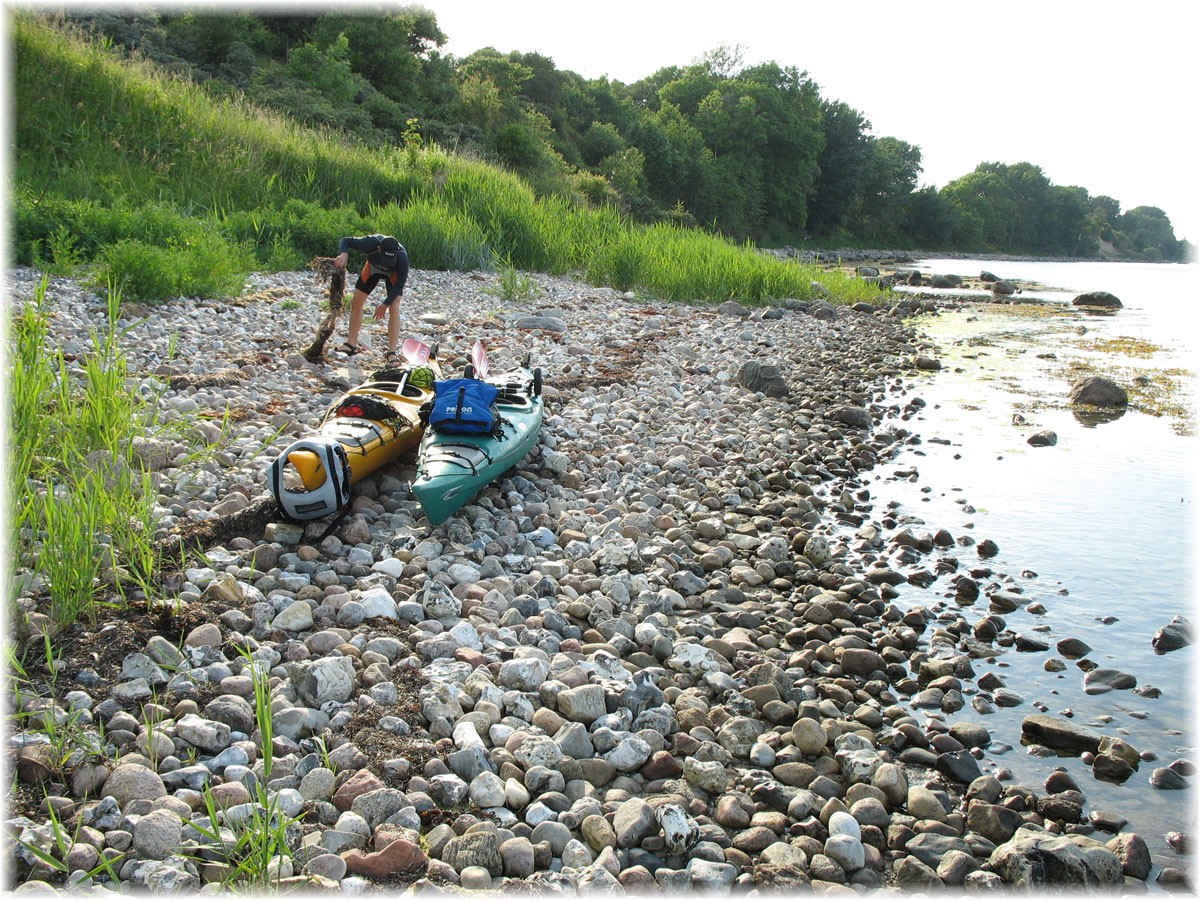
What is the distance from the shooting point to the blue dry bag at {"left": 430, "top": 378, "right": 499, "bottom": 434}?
17.1 ft

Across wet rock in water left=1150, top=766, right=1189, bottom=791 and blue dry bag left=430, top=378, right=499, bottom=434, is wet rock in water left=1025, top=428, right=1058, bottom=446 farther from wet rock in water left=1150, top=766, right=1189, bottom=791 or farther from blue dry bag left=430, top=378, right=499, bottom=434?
blue dry bag left=430, top=378, right=499, bottom=434

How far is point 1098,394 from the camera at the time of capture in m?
11.4

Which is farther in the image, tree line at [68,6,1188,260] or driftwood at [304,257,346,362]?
tree line at [68,6,1188,260]

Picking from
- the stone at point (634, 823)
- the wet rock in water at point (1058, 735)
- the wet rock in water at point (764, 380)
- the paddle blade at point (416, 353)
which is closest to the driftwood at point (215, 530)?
the paddle blade at point (416, 353)

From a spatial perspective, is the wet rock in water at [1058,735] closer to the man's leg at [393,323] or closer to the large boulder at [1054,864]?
the large boulder at [1054,864]

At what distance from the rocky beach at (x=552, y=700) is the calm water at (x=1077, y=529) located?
0.39ft

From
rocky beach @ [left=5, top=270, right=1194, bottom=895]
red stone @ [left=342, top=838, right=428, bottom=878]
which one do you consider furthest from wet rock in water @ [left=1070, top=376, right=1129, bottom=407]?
red stone @ [left=342, top=838, right=428, bottom=878]

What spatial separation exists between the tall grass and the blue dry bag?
67.0 inches

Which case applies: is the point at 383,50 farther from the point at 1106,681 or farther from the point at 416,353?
the point at 1106,681

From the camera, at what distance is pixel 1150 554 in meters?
6.15

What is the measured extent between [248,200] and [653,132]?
39.4 meters

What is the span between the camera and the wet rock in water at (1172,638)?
468 cm

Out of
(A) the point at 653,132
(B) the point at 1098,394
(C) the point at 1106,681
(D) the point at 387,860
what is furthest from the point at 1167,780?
(A) the point at 653,132

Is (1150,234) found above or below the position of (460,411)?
above
